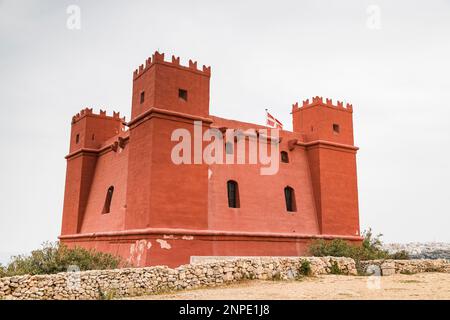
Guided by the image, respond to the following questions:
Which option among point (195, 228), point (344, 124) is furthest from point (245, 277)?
point (344, 124)

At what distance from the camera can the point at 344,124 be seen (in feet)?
81.4

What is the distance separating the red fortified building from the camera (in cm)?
1780

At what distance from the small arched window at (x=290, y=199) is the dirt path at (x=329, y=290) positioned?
20.9 ft

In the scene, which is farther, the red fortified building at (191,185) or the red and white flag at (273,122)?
the red and white flag at (273,122)

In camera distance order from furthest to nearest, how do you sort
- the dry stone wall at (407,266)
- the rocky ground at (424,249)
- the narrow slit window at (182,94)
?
the rocky ground at (424,249) < the narrow slit window at (182,94) < the dry stone wall at (407,266)

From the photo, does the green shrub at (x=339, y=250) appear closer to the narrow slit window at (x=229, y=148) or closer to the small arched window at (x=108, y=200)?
the narrow slit window at (x=229, y=148)

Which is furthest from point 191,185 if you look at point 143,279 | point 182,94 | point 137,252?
point 143,279

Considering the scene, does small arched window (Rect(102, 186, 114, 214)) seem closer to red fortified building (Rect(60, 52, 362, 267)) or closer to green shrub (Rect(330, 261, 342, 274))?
red fortified building (Rect(60, 52, 362, 267))

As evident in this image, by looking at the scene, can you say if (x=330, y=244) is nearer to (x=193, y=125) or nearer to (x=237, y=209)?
(x=237, y=209)

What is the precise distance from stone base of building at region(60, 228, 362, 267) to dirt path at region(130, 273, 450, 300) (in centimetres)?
355

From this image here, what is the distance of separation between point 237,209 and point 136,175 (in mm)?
4656

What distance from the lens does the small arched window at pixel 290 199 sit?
22469 mm

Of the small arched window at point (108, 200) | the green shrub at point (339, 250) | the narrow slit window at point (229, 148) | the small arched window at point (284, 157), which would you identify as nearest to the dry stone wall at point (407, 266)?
the green shrub at point (339, 250)

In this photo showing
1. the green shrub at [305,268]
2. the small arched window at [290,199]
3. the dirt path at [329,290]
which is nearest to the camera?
the dirt path at [329,290]
